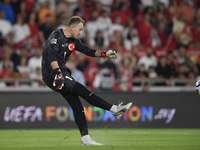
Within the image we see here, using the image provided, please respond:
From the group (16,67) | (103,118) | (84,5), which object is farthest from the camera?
(84,5)

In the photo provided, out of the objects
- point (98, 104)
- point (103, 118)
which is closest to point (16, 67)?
point (103, 118)

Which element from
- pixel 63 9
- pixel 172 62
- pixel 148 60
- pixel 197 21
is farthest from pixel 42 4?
pixel 197 21

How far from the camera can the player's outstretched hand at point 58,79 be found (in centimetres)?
592

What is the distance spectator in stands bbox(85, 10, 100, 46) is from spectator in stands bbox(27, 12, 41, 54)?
1.86 m

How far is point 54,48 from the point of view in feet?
20.1

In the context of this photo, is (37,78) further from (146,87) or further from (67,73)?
(67,73)

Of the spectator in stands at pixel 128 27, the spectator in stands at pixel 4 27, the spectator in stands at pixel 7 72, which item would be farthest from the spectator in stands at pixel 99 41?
the spectator in stands at pixel 7 72

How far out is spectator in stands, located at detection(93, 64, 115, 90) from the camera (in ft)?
37.8

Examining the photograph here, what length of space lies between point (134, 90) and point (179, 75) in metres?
1.91

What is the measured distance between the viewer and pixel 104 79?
11.5m

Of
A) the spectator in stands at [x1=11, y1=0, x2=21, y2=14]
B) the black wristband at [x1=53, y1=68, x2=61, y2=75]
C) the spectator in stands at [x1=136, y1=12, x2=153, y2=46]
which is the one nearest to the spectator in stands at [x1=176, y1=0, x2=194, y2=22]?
the spectator in stands at [x1=136, y1=12, x2=153, y2=46]

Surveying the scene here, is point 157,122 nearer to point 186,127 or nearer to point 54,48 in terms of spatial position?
point 186,127

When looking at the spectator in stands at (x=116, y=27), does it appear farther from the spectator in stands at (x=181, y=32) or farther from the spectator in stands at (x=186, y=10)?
the spectator in stands at (x=186, y=10)

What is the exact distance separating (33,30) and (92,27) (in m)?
2.25
